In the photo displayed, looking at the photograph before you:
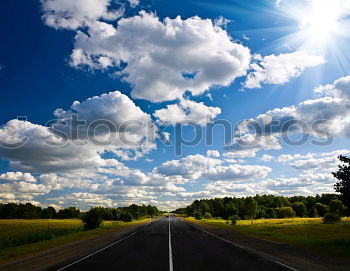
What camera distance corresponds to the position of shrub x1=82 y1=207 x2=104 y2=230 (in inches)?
2029

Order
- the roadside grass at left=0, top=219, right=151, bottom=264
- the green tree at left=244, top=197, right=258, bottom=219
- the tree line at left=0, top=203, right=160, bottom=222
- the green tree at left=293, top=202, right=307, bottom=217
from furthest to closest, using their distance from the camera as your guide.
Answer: the green tree at left=293, top=202, right=307, bottom=217
the tree line at left=0, top=203, right=160, bottom=222
the green tree at left=244, top=197, right=258, bottom=219
the roadside grass at left=0, top=219, right=151, bottom=264

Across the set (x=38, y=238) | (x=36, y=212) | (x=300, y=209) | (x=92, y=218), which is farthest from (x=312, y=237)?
(x=36, y=212)

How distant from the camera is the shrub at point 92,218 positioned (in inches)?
2029

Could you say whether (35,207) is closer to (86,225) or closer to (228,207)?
(228,207)

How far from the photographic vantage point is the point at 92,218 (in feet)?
170

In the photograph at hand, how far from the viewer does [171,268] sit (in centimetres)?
1299

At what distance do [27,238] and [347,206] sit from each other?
28.2 metres

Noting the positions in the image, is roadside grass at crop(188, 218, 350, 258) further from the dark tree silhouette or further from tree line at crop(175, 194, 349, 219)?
tree line at crop(175, 194, 349, 219)

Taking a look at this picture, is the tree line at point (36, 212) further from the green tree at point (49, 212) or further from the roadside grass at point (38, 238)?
the roadside grass at point (38, 238)

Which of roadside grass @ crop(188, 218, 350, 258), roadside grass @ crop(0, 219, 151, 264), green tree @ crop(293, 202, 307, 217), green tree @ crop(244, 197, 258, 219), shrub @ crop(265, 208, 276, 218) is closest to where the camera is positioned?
roadside grass @ crop(188, 218, 350, 258)

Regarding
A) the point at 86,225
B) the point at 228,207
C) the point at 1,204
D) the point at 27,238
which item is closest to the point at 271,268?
the point at 27,238

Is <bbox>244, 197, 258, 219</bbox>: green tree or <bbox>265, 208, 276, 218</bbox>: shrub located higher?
<bbox>244, 197, 258, 219</bbox>: green tree

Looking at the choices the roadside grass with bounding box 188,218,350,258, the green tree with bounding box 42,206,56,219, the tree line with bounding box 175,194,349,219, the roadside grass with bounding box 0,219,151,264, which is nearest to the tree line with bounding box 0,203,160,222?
the green tree with bounding box 42,206,56,219

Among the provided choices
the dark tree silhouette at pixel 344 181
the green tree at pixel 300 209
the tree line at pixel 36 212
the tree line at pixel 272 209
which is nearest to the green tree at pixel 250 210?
the tree line at pixel 272 209
